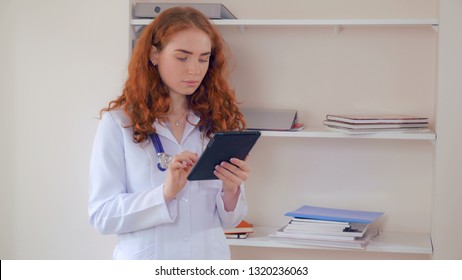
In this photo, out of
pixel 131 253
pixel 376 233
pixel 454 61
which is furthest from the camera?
pixel 376 233

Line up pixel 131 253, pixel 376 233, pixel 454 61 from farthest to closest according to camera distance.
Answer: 1. pixel 376 233
2. pixel 454 61
3. pixel 131 253

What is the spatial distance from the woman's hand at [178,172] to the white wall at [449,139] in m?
1.03

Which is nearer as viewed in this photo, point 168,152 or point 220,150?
point 220,150

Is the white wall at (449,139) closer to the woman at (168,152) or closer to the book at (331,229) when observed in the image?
the book at (331,229)

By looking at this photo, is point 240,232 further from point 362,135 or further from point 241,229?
point 362,135

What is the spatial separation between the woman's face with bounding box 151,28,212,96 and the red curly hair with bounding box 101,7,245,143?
20 millimetres

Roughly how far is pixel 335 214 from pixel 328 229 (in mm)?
82

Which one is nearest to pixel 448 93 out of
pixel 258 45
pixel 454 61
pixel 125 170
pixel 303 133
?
pixel 454 61

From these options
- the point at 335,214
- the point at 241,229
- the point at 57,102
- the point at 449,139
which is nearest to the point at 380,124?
the point at 449,139

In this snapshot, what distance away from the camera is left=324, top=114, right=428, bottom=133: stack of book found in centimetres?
243

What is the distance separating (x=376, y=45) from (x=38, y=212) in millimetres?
1400

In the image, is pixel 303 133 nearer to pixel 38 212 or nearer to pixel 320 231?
pixel 320 231

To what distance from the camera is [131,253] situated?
71.9 inches

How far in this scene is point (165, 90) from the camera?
→ 1.92 meters
